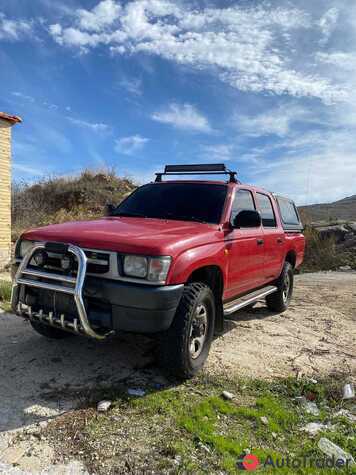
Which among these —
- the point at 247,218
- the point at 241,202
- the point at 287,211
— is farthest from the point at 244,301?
the point at 287,211

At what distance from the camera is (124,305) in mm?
3117

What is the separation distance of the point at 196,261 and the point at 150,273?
1.82 feet

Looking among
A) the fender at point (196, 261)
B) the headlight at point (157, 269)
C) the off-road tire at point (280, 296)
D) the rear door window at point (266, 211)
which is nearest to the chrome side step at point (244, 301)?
the fender at point (196, 261)

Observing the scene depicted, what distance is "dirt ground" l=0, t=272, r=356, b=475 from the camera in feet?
9.26

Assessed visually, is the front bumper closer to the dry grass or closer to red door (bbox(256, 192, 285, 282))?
red door (bbox(256, 192, 285, 282))

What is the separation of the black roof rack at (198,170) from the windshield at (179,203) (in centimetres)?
46

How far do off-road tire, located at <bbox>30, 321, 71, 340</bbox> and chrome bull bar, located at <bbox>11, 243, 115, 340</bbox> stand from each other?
0.94m

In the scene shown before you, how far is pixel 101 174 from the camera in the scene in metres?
27.1

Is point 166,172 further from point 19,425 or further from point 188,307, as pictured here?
point 19,425

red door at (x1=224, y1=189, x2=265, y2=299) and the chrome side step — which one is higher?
red door at (x1=224, y1=189, x2=265, y2=299)

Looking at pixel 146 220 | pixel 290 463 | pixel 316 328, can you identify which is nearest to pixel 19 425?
pixel 290 463

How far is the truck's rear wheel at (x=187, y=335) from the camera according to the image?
11.0ft

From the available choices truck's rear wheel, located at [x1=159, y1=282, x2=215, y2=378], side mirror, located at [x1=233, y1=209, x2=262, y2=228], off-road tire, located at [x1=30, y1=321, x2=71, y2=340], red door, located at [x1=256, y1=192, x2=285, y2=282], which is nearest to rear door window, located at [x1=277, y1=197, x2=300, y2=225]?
red door, located at [x1=256, y1=192, x2=285, y2=282]

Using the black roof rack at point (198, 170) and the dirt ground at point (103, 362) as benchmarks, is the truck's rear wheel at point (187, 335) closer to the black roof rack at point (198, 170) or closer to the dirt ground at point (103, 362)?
the dirt ground at point (103, 362)
